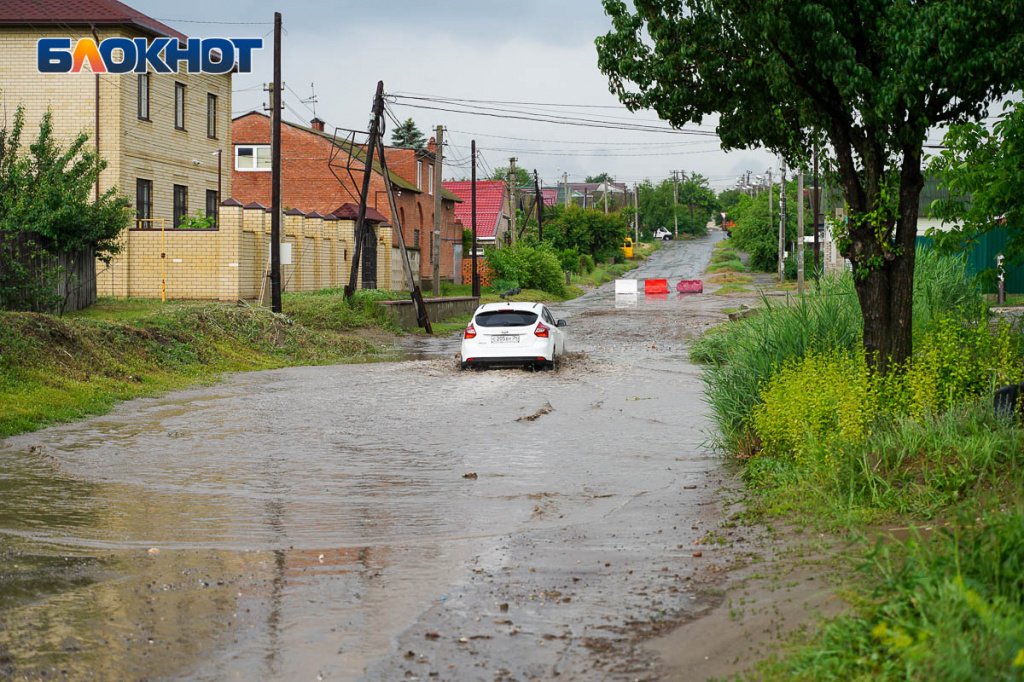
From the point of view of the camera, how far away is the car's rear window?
21766mm

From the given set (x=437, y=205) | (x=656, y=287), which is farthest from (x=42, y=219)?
(x=656, y=287)

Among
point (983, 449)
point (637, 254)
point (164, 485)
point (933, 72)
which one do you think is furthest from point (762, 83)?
point (637, 254)

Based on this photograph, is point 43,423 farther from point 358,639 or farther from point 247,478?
point 358,639

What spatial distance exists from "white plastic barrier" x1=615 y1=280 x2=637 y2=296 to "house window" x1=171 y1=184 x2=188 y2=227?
35.6m

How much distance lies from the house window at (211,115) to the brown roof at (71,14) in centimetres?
441

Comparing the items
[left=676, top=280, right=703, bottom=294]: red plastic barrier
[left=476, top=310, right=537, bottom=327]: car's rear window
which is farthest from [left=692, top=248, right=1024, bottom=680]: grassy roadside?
[left=676, top=280, right=703, bottom=294]: red plastic barrier

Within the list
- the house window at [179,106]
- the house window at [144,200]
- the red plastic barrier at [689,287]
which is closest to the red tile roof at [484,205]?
the red plastic barrier at [689,287]

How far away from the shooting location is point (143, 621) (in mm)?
5719

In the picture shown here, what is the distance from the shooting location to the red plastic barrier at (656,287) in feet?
224

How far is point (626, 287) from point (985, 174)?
60.4 metres

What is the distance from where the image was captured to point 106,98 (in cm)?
3122

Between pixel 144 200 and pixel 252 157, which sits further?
pixel 252 157

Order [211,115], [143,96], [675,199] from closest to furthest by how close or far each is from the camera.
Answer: [143,96] → [211,115] → [675,199]

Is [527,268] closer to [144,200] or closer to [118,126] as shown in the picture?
[144,200]
